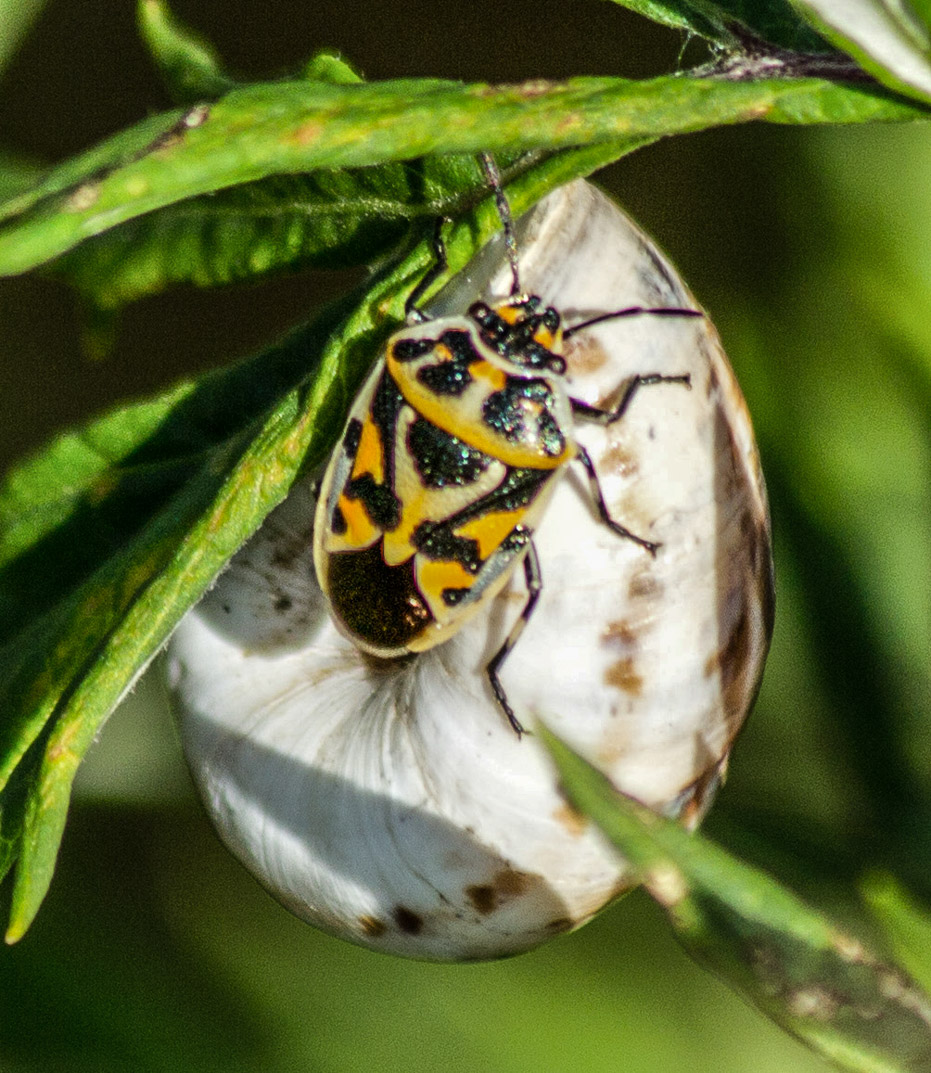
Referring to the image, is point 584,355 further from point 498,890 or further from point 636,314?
point 498,890

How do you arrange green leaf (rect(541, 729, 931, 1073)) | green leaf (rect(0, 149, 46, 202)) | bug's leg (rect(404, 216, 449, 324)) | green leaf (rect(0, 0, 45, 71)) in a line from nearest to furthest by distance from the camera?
green leaf (rect(541, 729, 931, 1073)) < bug's leg (rect(404, 216, 449, 324)) < green leaf (rect(0, 149, 46, 202)) < green leaf (rect(0, 0, 45, 71))

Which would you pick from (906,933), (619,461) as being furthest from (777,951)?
(619,461)

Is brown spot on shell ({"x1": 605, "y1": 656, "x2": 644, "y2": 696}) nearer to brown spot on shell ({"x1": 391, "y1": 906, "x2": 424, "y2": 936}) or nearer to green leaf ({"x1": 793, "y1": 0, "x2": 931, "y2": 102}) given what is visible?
brown spot on shell ({"x1": 391, "y1": 906, "x2": 424, "y2": 936})

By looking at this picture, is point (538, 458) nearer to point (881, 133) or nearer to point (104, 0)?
point (881, 133)

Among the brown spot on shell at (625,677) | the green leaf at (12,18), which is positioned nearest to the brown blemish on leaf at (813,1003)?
the brown spot on shell at (625,677)

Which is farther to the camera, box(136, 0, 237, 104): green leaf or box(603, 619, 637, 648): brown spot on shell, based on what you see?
box(136, 0, 237, 104): green leaf

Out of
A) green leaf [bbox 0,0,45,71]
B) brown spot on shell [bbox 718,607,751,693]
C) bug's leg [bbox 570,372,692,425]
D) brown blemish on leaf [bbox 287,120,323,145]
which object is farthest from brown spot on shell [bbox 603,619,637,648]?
green leaf [bbox 0,0,45,71]

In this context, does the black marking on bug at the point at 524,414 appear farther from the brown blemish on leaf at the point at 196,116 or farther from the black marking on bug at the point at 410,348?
the brown blemish on leaf at the point at 196,116
